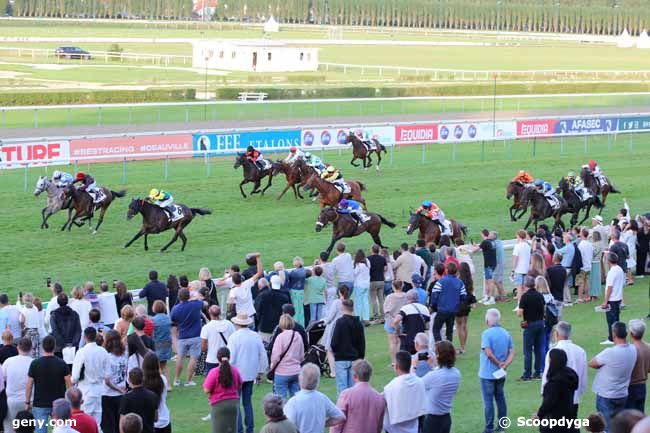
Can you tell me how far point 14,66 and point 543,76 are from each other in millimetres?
29157

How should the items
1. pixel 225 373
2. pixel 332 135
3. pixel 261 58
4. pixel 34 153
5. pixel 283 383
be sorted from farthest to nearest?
1. pixel 261 58
2. pixel 332 135
3. pixel 34 153
4. pixel 283 383
5. pixel 225 373

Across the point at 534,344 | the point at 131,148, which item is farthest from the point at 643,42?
the point at 534,344

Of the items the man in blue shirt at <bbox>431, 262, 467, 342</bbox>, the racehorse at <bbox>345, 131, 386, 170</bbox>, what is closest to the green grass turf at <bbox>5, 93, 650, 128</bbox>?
the racehorse at <bbox>345, 131, 386, 170</bbox>

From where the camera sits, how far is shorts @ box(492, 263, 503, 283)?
46.3ft

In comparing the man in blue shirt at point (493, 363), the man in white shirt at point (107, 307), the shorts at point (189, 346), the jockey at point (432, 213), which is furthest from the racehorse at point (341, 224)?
the man in blue shirt at point (493, 363)

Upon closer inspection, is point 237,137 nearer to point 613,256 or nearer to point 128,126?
point 128,126

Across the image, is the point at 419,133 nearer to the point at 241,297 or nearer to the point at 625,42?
the point at 241,297

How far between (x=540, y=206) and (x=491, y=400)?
36.3 ft

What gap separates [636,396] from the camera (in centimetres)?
805

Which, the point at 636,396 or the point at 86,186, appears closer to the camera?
the point at 636,396

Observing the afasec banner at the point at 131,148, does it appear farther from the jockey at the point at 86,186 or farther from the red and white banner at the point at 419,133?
the red and white banner at the point at 419,133

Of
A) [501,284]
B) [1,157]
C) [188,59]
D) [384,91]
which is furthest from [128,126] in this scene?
[188,59]

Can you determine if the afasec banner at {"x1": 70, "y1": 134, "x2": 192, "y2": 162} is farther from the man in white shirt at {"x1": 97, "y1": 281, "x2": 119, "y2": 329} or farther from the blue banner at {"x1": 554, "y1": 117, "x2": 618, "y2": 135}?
the man in white shirt at {"x1": 97, "y1": 281, "x2": 119, "y2": 329}

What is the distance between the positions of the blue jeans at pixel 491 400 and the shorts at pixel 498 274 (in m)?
5.79
